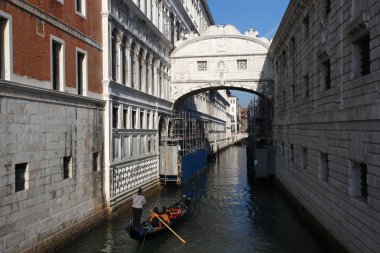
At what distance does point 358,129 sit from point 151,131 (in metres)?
13.3

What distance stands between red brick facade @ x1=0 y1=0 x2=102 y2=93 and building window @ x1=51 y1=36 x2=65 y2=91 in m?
0.19

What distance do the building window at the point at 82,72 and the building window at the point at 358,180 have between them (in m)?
8.45

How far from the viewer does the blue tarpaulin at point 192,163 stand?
2330cm

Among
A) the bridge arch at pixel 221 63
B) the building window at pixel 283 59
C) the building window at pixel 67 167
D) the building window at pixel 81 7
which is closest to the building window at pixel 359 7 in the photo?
the building window at pixel 81 7

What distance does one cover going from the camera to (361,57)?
920 cm

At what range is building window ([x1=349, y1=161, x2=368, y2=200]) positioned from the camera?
29.7 ft

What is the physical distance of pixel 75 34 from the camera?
12.2 metres

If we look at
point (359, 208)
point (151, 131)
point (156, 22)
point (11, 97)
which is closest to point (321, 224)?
point (359, 208)

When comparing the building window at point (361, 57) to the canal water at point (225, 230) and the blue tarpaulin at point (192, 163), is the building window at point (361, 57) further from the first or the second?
the blue tarpaulin at point (192, 163)

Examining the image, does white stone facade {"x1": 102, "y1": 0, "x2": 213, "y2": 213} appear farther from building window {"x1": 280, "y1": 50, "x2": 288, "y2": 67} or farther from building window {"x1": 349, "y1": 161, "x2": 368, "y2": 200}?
building window {"x1": 349, "y1": 161, "x2": 368, "y2": 200}

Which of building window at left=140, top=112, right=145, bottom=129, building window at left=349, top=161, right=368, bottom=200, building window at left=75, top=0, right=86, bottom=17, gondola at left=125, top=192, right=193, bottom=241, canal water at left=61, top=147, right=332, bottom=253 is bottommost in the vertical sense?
canal water at left=61, top=147, right=332, bottom=253

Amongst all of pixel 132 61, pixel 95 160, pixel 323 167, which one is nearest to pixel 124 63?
pixel 132 61

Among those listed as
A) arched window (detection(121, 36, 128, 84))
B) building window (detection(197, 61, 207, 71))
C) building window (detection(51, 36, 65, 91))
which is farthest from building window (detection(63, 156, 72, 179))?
building window (detection(197, 61, 207, 71))

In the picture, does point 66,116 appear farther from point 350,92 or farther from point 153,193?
point 153,193
